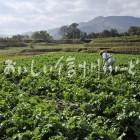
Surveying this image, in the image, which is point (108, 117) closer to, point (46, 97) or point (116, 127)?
point (116, 127)

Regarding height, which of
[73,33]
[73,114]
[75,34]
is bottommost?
[75,34]

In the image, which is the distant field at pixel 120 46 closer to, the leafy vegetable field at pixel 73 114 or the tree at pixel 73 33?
the leafy vegetable field at pixel 73 114

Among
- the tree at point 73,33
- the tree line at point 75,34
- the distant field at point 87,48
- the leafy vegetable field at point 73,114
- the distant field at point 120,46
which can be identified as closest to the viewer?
the leafy vegetable field at point 73,114

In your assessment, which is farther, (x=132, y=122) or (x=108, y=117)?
(x=108, y=117)

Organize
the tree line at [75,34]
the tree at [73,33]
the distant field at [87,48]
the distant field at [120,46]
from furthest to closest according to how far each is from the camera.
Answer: the tree at [73,33] → the tree line at [75,34] → the distant field at [87,48] → the distant field at [120,46]

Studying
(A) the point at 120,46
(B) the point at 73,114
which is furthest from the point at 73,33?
(B) the point at 73,114

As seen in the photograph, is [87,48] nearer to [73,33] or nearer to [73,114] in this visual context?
[73,114]

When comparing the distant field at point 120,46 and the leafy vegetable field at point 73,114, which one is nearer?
the leafy vegetable field at point 73,114

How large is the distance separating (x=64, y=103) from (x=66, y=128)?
16.0 ft

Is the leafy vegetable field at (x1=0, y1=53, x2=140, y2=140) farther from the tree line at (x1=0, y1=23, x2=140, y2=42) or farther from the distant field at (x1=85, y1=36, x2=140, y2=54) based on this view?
the tree line at (x1=0, y1=23, x2=140, y2=42)

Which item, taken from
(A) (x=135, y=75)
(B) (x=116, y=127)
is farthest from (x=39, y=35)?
(B) (x=116, y=127)

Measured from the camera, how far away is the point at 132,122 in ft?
35.0

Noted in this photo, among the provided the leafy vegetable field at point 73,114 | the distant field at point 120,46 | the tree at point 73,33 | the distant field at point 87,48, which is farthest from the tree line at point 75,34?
the leafy vegetable field at point 73,114

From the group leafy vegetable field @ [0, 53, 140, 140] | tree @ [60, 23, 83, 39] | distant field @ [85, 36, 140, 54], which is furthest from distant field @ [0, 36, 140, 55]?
tree @ [60, 23, 83, 39]
